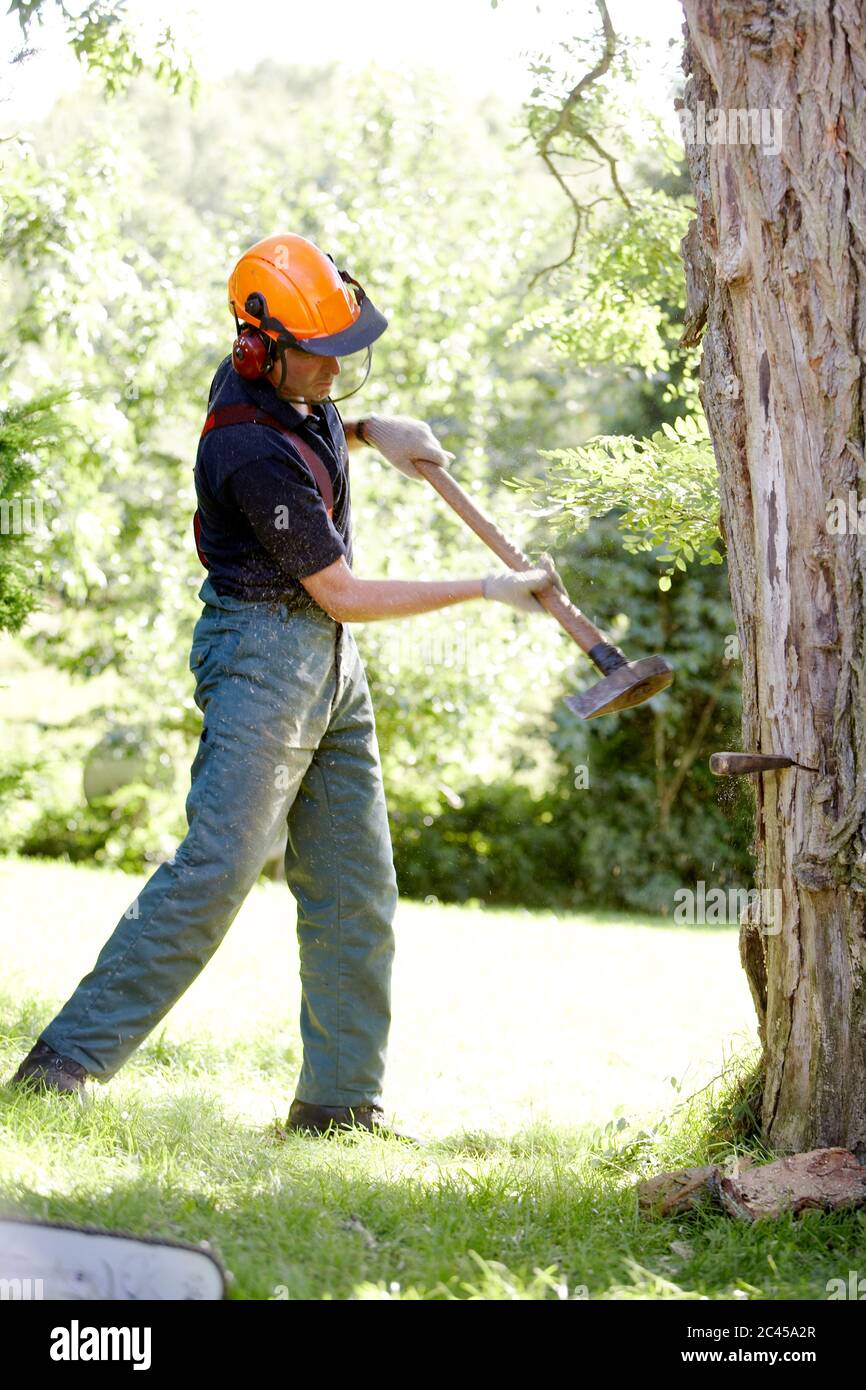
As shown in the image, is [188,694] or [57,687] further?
[57,687]

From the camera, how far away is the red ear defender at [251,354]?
3.29m

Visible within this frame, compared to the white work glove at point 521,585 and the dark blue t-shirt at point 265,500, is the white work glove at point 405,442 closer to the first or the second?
the dark blue t-shirt at point 265,500

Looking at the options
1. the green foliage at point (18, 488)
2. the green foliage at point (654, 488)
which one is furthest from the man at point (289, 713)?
the green foliage at point (18, 488)

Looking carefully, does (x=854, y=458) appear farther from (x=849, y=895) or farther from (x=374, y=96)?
(x=374, y=96)

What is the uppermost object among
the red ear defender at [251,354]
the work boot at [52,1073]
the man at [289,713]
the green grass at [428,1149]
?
the red ear defender at [251,354]

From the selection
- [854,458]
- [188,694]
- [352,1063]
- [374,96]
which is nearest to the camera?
[854,458]

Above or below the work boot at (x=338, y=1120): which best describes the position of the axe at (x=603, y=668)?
above

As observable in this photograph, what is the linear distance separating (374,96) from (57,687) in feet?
19.1

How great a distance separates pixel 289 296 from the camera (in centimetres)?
334

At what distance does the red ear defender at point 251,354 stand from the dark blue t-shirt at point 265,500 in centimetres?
6

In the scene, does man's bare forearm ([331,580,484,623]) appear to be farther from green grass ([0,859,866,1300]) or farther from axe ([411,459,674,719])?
green grass ([0,859,866,1300])

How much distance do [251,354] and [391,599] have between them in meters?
0.70

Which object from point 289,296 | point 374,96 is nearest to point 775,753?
point 289,296

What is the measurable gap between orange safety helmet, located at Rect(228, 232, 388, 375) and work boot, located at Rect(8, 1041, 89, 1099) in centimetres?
182
